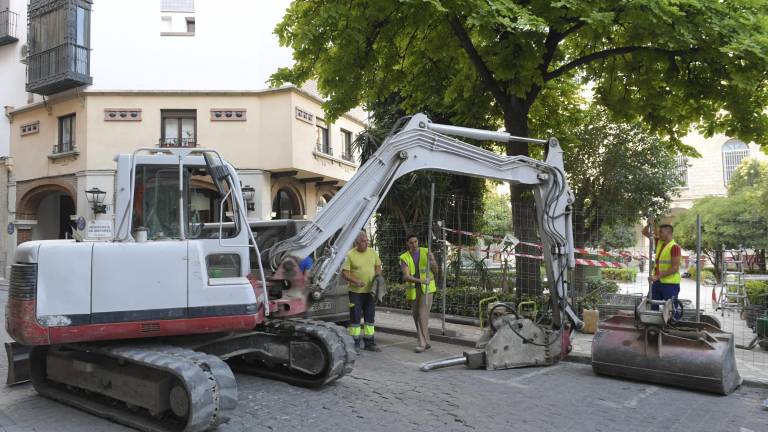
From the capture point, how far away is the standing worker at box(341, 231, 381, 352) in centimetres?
888

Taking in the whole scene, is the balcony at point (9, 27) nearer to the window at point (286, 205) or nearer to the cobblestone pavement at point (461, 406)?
the window at point (286, 205)

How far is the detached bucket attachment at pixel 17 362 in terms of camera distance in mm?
6945

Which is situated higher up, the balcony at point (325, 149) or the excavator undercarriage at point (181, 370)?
the balcony at point (325, 149)

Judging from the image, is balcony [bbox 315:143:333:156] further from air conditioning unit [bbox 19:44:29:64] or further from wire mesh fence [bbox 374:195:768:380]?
air conditioning unit [bbox 19:44:29:64]

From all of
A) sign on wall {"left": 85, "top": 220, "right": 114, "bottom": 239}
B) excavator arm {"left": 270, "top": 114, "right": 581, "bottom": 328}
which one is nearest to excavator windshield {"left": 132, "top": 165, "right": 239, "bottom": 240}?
sign on wall {"left": 85, "top": 220, "right": 114, "bottom": 239}

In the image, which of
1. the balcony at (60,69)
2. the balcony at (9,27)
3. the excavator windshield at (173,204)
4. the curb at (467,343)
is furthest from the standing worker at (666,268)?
the balcony at (9,27)

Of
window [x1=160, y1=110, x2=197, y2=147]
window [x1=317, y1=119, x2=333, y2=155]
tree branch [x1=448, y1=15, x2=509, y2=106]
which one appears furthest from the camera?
window [x1=317, y1=119, x2=333, y2=155]

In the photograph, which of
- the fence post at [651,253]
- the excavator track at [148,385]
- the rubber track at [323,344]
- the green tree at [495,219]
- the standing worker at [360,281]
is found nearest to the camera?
the excavator track at [148,385]

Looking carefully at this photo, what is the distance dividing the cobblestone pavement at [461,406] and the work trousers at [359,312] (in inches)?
51.1

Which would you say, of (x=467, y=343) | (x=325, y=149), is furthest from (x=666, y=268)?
(x=325, y=149)

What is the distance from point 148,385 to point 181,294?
876mm

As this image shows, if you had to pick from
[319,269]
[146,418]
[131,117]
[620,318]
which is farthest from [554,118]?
[131,117]

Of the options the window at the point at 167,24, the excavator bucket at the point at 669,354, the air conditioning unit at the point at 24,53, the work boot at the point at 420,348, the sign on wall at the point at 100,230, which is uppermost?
the window at the point at 167,24

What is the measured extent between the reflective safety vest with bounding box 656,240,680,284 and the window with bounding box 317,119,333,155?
1686 centimetres
